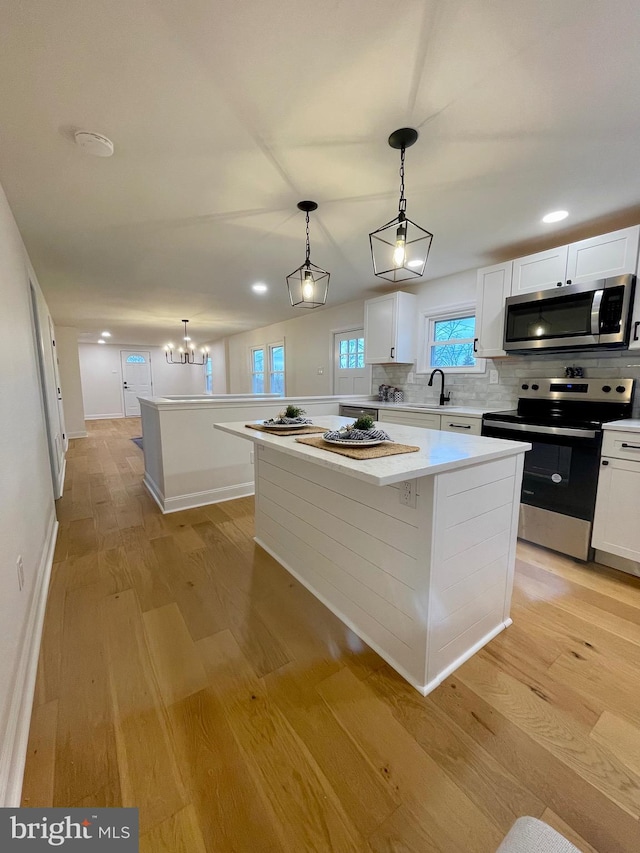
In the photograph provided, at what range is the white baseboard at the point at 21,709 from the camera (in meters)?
0.97

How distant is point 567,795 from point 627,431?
189 centimetres

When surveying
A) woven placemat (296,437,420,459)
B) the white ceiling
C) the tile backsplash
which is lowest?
woven placemat (296,437,420,459)

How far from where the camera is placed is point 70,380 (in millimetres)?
6559

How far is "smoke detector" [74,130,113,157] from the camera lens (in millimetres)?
1618

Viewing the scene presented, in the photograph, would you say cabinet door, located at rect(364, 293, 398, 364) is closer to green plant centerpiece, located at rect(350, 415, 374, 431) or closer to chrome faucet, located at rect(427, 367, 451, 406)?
chrome faucet, located at rect(427, 367, 451, 406)

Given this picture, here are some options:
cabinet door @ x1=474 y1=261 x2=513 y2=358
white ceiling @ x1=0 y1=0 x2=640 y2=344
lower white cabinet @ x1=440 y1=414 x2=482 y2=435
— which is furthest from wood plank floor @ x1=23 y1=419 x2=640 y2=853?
white ceiling @ x1=0 y1=0 x2=640 y2=344

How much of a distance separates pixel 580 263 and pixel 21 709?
154 inches

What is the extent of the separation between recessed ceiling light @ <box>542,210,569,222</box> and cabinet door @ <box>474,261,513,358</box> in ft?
1.35

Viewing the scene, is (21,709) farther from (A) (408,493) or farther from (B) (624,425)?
(B) (624,425)

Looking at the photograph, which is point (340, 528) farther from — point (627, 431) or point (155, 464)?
point (155, 464)

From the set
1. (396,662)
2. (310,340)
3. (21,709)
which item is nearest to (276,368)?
(310,340)

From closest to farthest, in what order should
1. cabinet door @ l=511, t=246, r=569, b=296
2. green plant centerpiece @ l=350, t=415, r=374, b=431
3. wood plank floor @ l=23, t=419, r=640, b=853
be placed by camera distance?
wood plank floor @ l=23, t=419, r=640, b=853 → green plant centerpiece @ l=350, t=415, r=374, b=431 → cabinet door @ l=511, t=246, r=569, b=296

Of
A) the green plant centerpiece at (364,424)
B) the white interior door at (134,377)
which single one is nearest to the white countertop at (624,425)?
the green plant centerpiece at (364,424)

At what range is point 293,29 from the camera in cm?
115
